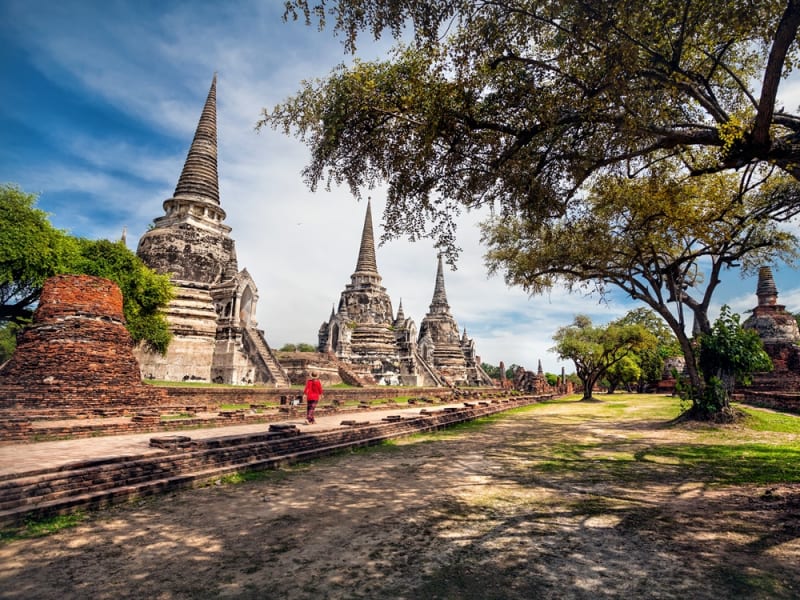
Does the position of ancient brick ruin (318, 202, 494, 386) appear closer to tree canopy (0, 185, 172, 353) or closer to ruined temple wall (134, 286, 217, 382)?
ruined temple wall (134, 286, 217, 382)

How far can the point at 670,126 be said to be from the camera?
23.1 ft

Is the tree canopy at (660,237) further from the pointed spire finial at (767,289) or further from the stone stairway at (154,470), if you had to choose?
the pointed spire finial at (767,289)

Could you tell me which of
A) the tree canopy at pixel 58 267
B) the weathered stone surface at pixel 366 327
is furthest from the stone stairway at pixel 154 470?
the weathered stone surface at pixel 366 327

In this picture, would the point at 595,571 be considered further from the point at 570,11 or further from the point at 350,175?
the point at 350,175

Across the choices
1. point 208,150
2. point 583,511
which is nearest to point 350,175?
point 583,511

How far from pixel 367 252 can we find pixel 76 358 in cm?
3601

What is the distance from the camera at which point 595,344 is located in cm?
3206

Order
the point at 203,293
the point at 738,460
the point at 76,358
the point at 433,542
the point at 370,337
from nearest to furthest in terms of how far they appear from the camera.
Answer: the point at 433,542, the point at 738,460, the point at 76,358, the point at 203,293, the point at 370,337

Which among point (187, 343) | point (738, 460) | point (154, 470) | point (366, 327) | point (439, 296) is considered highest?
point (439, 296)

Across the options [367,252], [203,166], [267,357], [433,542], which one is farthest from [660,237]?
[367,252]

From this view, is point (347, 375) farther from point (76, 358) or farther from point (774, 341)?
point (774, 341)

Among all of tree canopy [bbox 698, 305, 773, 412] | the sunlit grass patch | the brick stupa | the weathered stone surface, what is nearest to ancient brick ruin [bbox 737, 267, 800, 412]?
tree canopy [bbox 698, 305, 773, 412]

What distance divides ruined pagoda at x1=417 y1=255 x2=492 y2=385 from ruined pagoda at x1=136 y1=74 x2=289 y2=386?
23.0 m

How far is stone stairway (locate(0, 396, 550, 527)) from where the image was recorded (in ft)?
16.0
